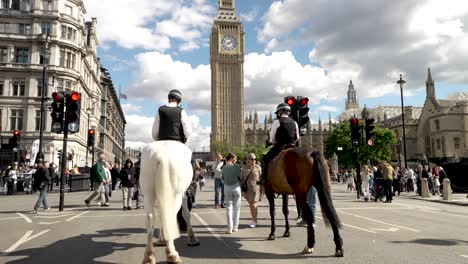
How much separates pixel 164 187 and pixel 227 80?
410 ft

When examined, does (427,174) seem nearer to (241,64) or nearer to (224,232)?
(224,232)

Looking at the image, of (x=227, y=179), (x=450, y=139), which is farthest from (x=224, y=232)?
(x=450, y=139)

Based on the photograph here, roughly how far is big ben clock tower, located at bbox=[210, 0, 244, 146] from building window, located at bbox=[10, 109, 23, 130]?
85.9 meters

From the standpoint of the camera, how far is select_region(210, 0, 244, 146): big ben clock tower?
418 ft

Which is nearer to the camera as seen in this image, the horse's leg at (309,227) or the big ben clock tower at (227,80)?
the horse's leg at (309,227)

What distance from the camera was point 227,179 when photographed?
9188 millimetres

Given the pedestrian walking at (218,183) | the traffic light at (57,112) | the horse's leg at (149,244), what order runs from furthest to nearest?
the pedestrian walking at (218,183) → the traffic light at (57,112) → the horse's leg at (149,244)

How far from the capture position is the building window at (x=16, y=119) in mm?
42875

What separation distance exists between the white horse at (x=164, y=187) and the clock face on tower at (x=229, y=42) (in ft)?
414

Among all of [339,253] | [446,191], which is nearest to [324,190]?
[339,253]

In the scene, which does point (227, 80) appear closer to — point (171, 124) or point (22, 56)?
point (22, 56)

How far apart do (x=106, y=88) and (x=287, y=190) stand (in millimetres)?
72814

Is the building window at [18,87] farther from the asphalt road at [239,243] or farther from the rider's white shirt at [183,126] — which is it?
the rider's white shirt at [183,126]

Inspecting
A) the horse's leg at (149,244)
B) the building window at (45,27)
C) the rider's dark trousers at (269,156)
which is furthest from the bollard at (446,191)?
the building window at (45,27)
